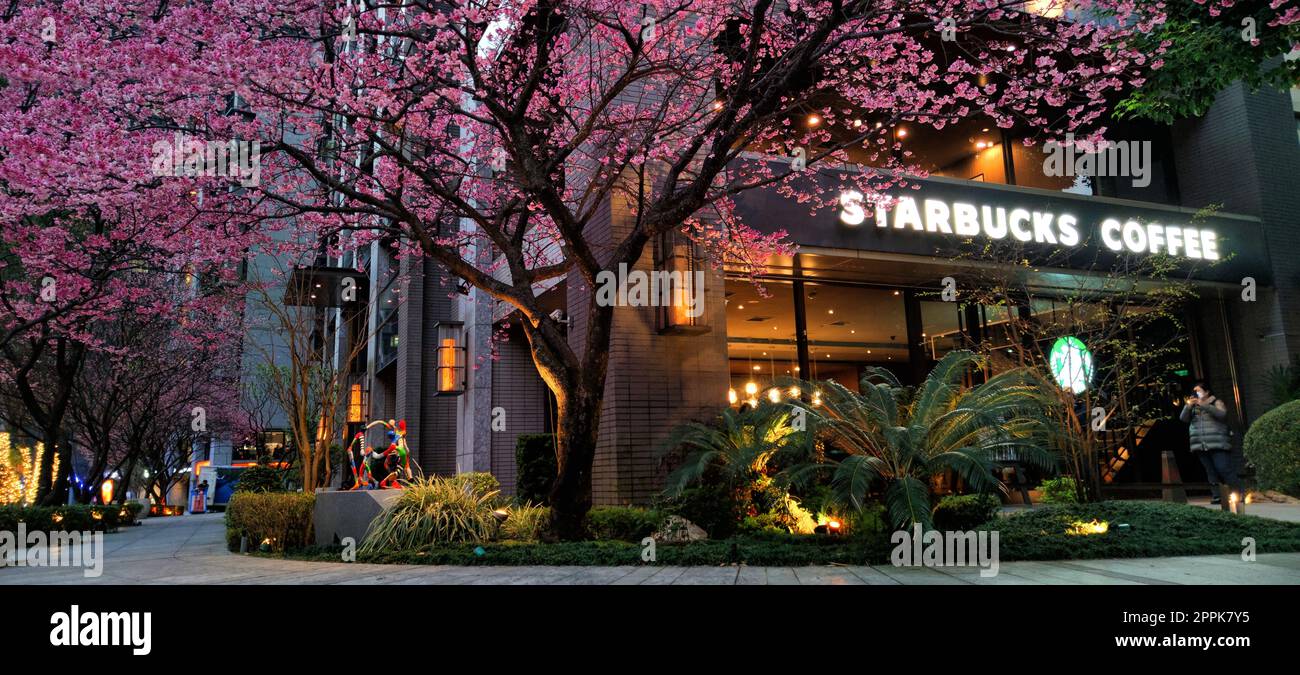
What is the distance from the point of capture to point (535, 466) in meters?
13.2

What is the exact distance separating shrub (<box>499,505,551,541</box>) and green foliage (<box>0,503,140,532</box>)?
1041 cm

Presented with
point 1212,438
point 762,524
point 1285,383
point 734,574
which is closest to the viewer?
point 734,574

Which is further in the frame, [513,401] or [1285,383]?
[513,401]

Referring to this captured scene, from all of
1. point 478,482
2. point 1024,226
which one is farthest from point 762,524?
point 1024,226

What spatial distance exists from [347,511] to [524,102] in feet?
19.3

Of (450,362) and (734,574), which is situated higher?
(450,362)

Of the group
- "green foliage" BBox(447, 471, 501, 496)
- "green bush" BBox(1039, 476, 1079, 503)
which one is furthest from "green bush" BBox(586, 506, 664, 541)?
"green bush" BBox(1039, 476, 1079, 503)

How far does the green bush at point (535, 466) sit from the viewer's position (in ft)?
42.8

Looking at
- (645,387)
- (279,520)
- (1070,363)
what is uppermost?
(1070,363)

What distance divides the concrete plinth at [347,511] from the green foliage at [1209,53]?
10.8m

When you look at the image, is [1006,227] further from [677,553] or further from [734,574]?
[734,574]
